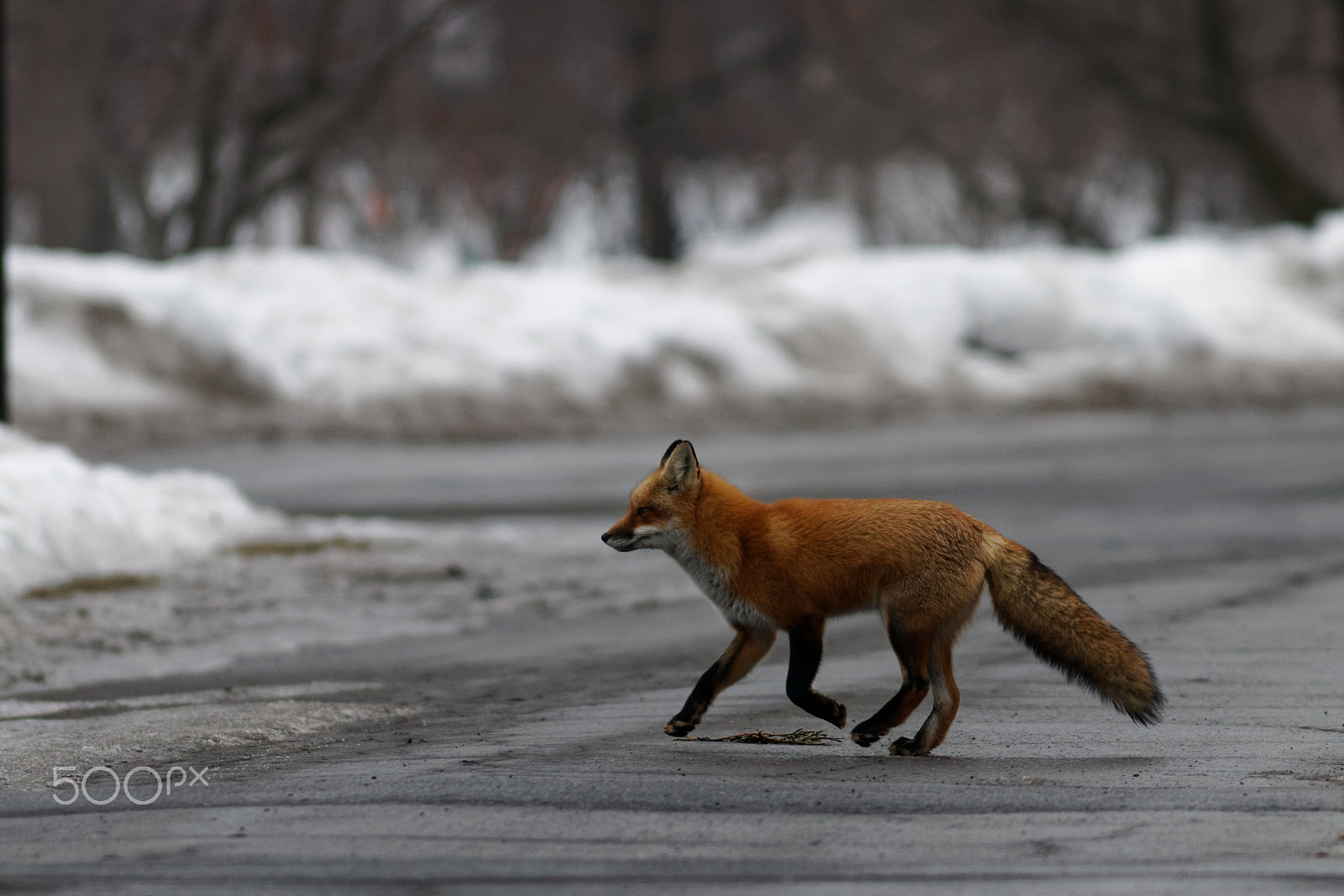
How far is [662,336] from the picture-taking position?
71.4 feet

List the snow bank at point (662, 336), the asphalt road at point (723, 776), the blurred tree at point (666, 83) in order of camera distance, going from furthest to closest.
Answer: the blurred tree at point (666, 83) < the snow bank at point (662, 336) < the asphalt road at point (723, 776)

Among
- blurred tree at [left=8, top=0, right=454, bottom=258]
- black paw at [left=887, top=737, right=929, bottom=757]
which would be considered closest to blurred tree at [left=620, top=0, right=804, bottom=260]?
blurred tree at [left=8, top=0, right=454, bottom=258]

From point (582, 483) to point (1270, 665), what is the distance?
8.57 meters

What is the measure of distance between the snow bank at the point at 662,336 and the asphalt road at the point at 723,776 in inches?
408

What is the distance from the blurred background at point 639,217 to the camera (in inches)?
776

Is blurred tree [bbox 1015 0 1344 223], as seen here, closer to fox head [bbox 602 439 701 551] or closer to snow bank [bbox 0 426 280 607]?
snow bank [bbox 0 426 280 607]

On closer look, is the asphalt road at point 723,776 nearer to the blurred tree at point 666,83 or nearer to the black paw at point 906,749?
the black paw at point 906,749

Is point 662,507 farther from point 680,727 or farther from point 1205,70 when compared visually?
point 1205,70

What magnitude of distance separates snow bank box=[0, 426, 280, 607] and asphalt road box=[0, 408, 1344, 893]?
7.80 feet

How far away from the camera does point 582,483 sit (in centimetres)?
1457

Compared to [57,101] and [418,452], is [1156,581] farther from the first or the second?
[57,101]

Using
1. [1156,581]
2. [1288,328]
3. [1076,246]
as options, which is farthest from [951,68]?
[1156,581]

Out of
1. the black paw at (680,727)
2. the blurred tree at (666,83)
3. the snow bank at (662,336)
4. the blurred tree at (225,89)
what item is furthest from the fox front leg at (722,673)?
the blurred tree at (666,83)

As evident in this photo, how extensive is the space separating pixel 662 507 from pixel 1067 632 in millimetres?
1335
